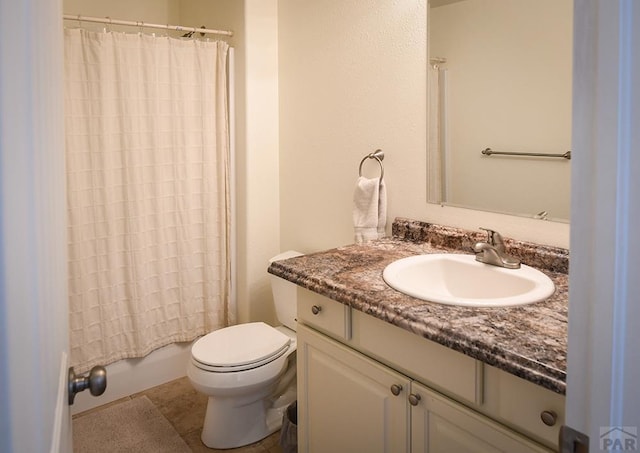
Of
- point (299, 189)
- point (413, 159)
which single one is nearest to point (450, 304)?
point (413, 159)

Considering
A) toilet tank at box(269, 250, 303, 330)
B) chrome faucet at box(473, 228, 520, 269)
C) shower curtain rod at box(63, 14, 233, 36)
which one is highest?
shower curtain rod at box(63, 14, 233, 36)

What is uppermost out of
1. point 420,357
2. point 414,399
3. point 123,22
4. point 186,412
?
point 123,22

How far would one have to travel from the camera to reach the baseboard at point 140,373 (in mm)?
2500

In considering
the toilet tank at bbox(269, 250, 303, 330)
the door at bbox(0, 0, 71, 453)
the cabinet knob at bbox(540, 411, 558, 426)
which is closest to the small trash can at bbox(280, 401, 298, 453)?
the toilet tank at bbox(269, 250, 303, 330)

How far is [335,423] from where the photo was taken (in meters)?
1.59

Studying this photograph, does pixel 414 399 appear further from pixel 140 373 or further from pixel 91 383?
pixel 140 373

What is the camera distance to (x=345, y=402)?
1.54 metres

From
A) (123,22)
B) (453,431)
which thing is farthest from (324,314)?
(123,22)

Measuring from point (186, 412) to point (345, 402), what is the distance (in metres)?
1.22

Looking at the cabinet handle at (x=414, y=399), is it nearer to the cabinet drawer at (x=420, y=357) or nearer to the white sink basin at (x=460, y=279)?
the cabinet drawer at (x=420, y=357)

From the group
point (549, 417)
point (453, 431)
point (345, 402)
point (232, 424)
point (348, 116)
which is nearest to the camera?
point (549, 417)

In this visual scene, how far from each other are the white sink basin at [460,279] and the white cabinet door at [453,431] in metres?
0.26

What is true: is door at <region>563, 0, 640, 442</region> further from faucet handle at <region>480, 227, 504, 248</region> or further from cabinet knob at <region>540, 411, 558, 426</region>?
faucet handle at <region>480, 227, 504, 248</region>

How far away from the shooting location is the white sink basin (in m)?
1.42
